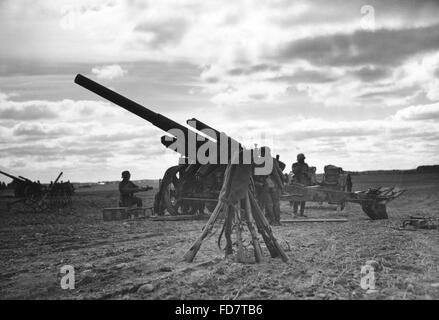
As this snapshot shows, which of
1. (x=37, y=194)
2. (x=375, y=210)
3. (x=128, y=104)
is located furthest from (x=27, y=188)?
(x=375, y=210)

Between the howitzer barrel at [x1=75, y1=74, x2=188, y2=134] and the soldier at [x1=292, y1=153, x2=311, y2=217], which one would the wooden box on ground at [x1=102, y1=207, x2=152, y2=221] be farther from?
the soldier at [x1=292, y1=153, x2=311, y2=217]

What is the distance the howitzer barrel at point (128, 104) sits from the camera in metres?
9.86

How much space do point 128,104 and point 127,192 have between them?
19.9ft

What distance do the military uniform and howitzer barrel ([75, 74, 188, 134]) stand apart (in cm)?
547

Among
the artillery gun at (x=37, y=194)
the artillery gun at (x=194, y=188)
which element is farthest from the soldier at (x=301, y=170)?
the artillery gun at (x=37, y=194)

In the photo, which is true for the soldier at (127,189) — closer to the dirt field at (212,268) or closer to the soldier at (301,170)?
the dirt field at (212,268)

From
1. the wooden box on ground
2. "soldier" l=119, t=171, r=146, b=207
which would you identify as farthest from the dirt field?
"soldier" l=119, t=171, r=146, b=207

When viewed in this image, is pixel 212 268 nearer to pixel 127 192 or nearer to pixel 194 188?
pixel 194 188

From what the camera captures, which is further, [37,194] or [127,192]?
[37,194]

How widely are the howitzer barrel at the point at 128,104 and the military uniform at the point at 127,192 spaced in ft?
17.9

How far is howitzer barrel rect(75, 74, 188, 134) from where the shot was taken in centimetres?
986

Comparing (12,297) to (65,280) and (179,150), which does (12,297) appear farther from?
(179,150)

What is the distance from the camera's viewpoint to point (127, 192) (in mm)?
15312

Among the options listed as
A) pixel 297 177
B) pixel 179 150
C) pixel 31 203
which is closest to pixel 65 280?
pixel 179 150
